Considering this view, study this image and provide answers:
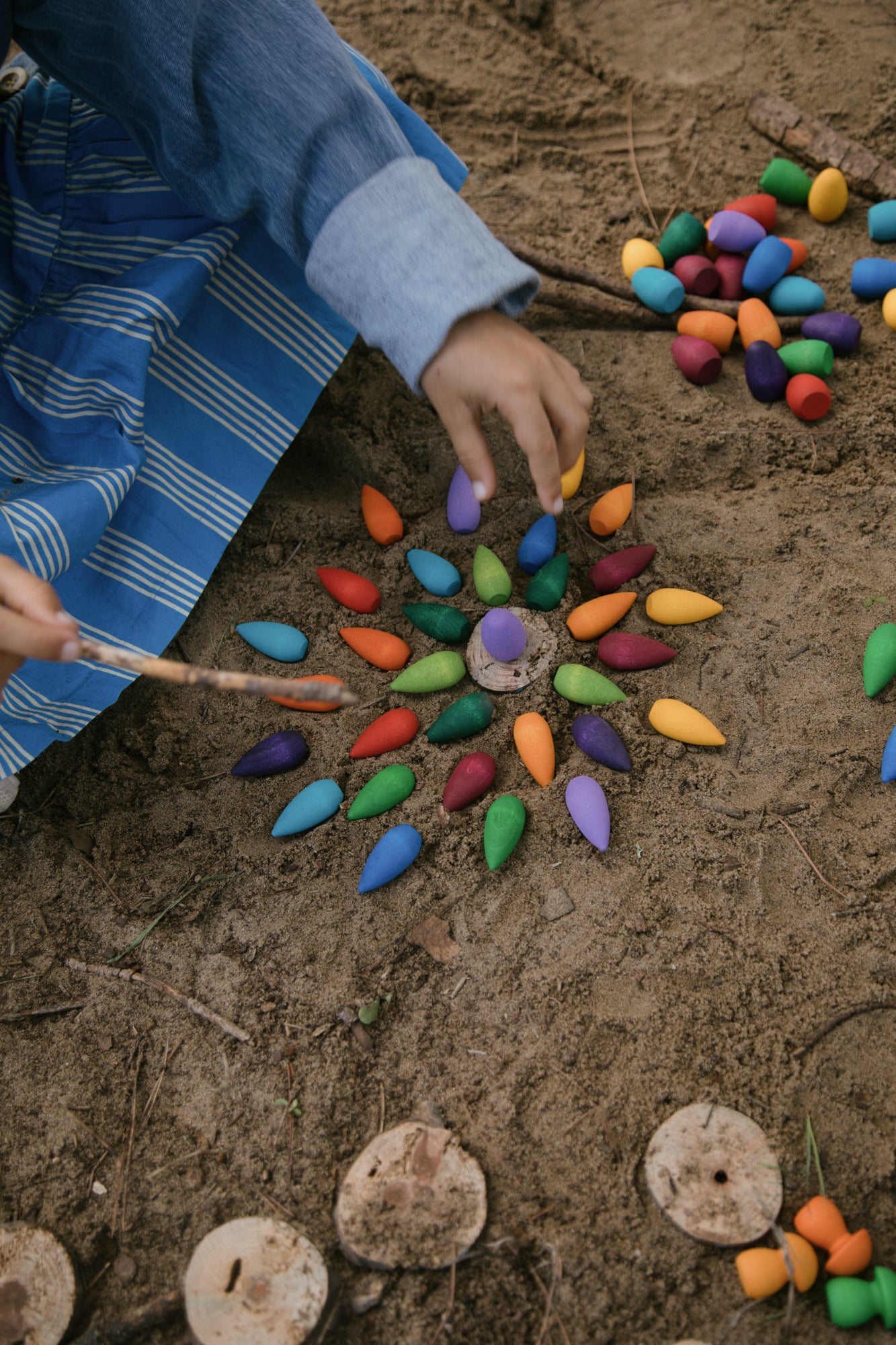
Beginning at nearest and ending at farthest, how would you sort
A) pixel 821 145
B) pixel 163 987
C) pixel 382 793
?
pixel 163 987, pixel 382 793, pixel 821 145

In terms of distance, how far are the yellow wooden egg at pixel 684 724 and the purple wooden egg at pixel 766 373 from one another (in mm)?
782

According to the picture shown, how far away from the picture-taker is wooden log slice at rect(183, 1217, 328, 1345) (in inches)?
39.6

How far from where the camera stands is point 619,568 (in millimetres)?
1615

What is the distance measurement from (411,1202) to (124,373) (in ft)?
4.09

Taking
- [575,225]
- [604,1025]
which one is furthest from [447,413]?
[575,225]

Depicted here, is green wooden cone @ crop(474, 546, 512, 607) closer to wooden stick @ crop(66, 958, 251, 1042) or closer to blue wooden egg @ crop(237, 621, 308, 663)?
blue wooden egg @ crop(237, 621, 308, 663)

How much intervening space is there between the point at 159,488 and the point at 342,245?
0.52 meters

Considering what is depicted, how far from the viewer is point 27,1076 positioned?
4.22ft

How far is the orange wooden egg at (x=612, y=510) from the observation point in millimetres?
1667

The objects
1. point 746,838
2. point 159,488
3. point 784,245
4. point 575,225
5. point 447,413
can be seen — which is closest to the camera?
point 447,413

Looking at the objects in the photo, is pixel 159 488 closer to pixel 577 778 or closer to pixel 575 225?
pixel 577 778

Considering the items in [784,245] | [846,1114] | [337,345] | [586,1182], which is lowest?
[846,1114]

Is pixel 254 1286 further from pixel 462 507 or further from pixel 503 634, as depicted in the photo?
pixel 462 507

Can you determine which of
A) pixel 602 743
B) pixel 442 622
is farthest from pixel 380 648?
pixel 602 743
